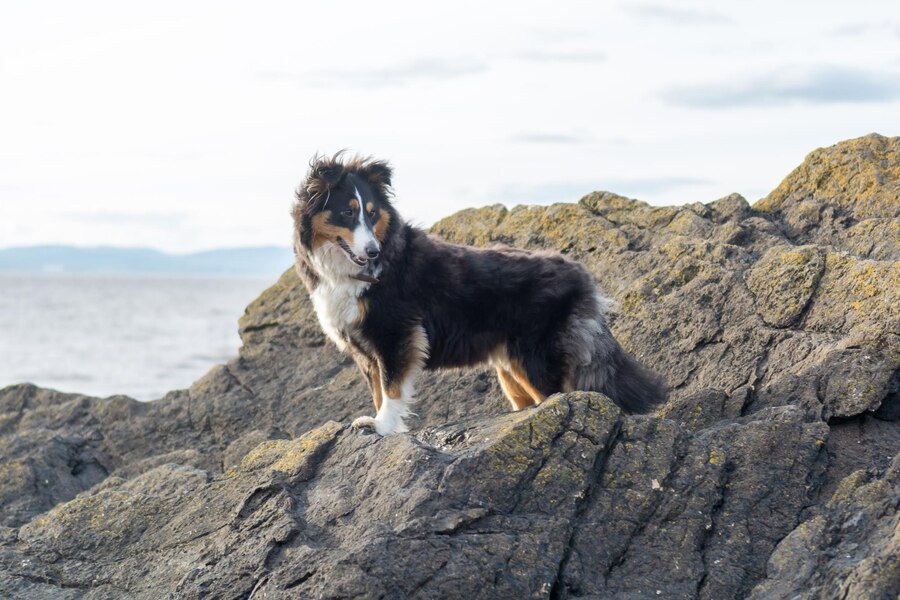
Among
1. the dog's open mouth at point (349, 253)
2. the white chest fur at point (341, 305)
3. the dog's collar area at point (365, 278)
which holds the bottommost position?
the white chest fur at point (341, 305)

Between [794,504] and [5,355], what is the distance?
152 feet

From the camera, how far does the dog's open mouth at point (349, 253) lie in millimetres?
7336

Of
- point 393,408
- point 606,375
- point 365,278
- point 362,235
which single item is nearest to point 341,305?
point 365,278

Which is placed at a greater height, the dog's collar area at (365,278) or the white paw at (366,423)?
the dog's collar area at (365,278)

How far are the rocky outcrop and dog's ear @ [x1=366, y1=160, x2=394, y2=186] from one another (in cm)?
202

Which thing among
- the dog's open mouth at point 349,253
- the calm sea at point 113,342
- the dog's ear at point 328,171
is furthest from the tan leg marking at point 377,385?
the calm sea at point 113,342

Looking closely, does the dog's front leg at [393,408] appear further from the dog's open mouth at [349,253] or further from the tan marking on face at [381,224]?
the tan marking on face at [381,224]

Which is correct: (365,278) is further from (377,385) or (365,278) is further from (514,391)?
(514,391)

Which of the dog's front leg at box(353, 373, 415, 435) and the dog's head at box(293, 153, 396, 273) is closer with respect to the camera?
the dog's front leg at box(353, 373, 415, 435)

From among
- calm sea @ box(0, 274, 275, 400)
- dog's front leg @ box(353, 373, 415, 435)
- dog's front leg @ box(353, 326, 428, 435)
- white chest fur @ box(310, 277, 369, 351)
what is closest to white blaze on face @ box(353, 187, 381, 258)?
white chest fur @ box(310, 277, 369, 351)

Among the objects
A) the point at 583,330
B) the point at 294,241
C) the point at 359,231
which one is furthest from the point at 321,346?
the point at 583,330

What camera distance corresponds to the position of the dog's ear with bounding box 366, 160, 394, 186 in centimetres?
795

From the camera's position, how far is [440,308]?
24.7 ft

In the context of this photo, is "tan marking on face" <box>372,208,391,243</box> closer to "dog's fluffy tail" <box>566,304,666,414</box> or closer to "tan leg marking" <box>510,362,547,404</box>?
"tan leg marking" <box>510,362,547,404</box>
